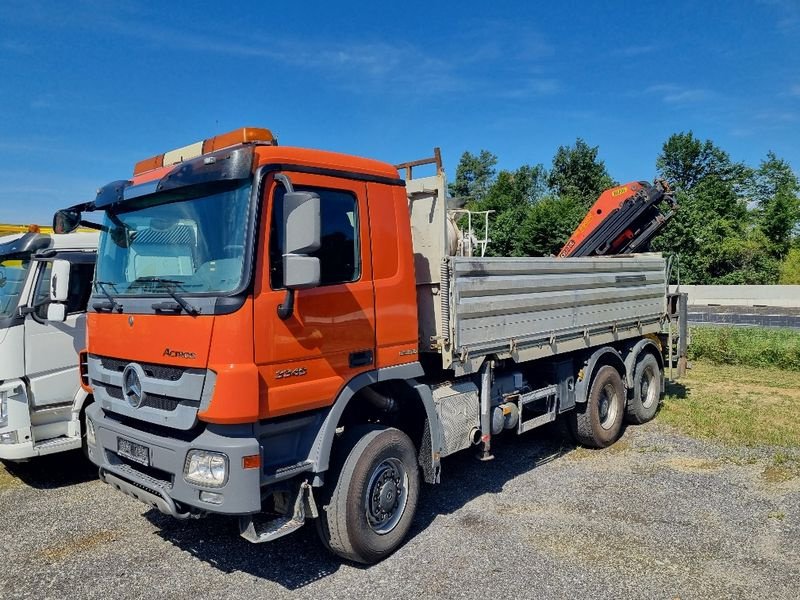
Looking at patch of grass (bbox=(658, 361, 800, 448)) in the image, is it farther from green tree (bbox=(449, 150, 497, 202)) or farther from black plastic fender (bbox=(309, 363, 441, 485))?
green tree (bbox=(449, 150, 497, 202))

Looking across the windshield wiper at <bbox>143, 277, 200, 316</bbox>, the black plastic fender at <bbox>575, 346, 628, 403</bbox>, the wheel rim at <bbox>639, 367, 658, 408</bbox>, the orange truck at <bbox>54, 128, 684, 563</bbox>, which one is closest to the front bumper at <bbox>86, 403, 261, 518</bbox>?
the orange truck at <bbox>54, 128, 684, 563</bbox>

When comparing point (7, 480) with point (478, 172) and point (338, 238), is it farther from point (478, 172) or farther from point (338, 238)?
point (478, 172)

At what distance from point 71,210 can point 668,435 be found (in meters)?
7.03

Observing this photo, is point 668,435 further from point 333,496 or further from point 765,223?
point 765,223

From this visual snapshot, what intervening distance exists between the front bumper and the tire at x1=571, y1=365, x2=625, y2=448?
4.46 m

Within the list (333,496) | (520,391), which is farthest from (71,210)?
(520,391)

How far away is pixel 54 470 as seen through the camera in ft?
21.2

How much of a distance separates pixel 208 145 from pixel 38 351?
298cm

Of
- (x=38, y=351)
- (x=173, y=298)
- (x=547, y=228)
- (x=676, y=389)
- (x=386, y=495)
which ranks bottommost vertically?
(x=676, y=389)

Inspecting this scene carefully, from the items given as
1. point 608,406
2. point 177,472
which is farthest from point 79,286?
point 608,406

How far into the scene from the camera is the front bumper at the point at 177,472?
3414mm

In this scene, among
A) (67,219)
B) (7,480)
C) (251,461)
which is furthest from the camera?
(7,480)

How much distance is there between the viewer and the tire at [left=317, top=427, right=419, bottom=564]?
402 centimetres

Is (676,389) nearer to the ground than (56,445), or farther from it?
nearer to the ground
